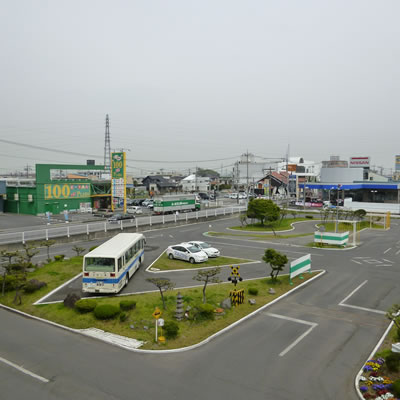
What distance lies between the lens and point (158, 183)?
109m

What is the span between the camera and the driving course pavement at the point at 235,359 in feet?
31.5

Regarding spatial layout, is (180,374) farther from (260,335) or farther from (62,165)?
(62,165)

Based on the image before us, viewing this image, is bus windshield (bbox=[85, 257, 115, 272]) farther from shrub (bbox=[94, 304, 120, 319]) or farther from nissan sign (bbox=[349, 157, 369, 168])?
nissan sign (bbox=[349, 157, 369, 168])

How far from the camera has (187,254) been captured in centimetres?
2511

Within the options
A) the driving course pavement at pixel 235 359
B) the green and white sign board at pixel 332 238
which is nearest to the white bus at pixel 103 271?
the driving course pavement at pixel 235 359

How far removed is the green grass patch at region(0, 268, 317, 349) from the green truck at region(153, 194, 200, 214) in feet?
125

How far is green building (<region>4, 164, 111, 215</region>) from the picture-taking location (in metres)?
54.0

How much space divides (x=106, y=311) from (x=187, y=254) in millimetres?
11167

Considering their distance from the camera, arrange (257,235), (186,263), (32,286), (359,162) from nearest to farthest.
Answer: (32,286)
(186,263)
(257,235)
(359,162)

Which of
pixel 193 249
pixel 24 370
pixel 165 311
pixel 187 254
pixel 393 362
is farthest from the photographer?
pixel 193 249

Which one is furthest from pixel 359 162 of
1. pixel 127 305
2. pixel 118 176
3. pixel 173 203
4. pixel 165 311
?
pixel 127 305

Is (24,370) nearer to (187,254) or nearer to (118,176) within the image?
(187,254)

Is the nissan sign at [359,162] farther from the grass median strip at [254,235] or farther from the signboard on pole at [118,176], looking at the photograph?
the signboard on pole at [118,176]

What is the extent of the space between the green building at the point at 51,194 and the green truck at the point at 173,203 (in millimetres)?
12086
